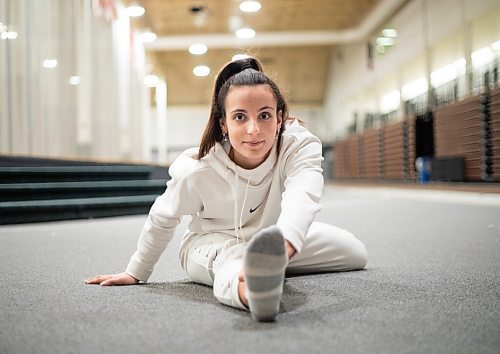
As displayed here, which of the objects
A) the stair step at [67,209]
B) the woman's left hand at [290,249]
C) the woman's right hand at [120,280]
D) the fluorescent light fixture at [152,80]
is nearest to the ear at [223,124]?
the woman's left hand at [290,249]

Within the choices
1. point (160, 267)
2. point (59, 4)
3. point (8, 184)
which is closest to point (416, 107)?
point (59, 4)

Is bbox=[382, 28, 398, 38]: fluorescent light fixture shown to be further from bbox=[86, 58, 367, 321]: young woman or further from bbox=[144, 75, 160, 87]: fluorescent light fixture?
bbox=[86, 58, 367, 321]: young woman

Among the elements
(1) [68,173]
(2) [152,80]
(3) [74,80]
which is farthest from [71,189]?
(2) [152,80]

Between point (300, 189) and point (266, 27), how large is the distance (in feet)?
40.7

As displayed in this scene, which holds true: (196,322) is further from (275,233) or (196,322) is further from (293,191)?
(293,191)

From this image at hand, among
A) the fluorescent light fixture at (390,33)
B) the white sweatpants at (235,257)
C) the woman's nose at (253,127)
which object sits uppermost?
the fluorescent light fixture at (390,33)

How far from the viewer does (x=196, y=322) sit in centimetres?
112

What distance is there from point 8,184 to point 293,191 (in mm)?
4039

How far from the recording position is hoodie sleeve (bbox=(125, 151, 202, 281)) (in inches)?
58.2

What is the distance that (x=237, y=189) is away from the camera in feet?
4.87

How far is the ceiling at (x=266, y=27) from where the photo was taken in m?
11.4

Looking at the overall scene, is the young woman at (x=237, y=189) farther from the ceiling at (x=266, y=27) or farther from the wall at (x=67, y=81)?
the ceiling at (x=266, y=27)

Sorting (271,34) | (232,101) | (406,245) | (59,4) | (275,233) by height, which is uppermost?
(271,34)

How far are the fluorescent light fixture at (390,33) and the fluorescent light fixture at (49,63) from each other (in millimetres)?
8280
